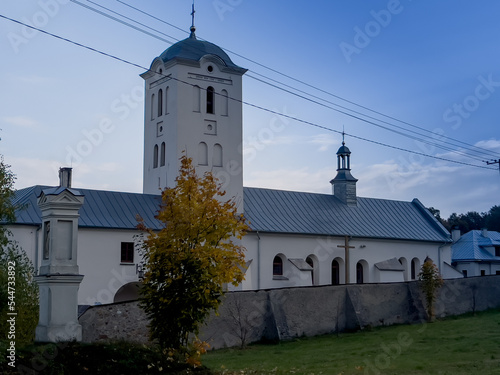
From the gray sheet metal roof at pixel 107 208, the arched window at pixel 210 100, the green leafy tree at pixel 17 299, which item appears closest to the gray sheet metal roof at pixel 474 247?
the arched window at pixel 210 100

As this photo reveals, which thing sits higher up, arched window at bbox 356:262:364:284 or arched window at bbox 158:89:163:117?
arched window at bbox 158:89:163:117

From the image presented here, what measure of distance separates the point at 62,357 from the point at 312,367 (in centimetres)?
763

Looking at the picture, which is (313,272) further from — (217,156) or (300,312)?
(300,312)

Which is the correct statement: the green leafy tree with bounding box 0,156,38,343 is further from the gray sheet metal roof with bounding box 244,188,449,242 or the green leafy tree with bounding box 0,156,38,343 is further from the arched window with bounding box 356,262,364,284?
the arched window with bounding box 356,262,364,284

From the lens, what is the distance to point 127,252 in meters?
33.8

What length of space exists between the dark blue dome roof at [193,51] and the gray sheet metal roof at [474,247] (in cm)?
3072

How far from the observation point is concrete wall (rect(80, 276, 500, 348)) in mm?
23297

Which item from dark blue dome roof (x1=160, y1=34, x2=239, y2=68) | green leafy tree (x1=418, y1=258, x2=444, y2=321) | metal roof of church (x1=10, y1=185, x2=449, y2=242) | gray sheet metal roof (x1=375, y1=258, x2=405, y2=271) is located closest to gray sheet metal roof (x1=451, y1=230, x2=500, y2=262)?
metal roof of church (x1=10, y1=185, x2=449, y2=242)

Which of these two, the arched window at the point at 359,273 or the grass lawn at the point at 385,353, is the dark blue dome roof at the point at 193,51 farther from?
the grass lawn at the point at 385,353

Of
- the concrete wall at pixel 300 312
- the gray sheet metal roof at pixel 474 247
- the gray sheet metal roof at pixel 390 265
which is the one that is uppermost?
the gray sheet metal roof at pixel 474 247

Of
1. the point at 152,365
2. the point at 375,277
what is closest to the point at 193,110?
the point at 375,277

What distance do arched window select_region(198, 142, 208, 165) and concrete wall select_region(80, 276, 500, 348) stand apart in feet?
39.6

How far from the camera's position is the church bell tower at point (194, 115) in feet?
124

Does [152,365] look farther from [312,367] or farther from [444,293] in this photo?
[444,293]
